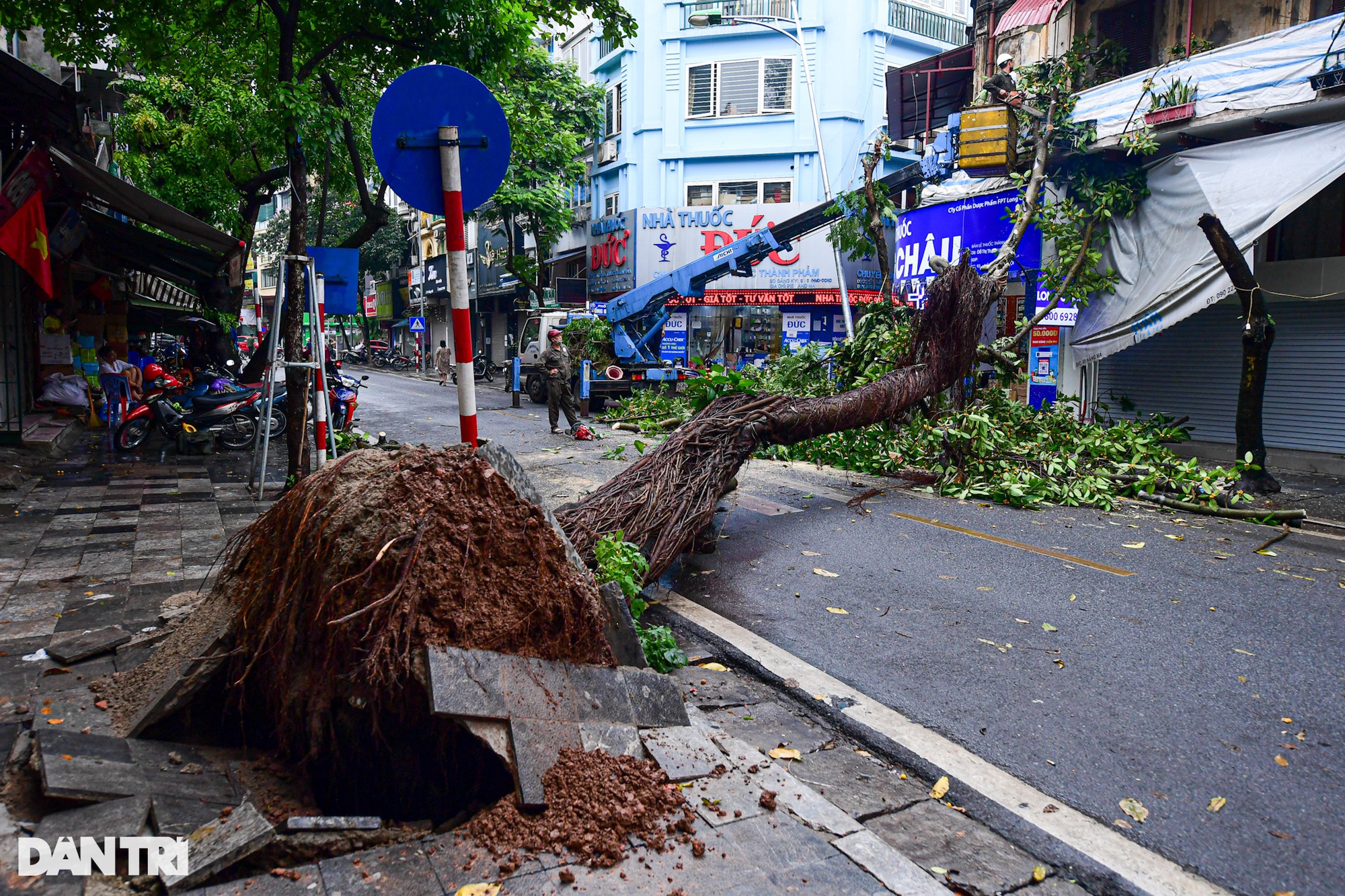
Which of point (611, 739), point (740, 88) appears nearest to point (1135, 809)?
point (611, 739)

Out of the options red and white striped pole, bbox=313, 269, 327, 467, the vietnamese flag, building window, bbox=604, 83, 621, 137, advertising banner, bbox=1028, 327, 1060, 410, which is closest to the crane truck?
advertising banner, bbox=1028, 327, 1060, 410

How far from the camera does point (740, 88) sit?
28781 millimetres

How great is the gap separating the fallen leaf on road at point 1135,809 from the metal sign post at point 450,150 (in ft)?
9.72

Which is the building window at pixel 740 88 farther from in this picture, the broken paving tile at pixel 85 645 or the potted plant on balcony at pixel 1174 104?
the broken paving tile at pixel 85 645

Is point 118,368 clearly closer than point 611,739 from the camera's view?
No

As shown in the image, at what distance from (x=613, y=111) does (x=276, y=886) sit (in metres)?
32.5

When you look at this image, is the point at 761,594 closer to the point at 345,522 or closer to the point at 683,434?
the point at 683,434

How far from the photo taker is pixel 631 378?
20188 millimetres

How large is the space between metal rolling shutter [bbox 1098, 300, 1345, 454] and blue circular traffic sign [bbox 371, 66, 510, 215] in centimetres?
1090

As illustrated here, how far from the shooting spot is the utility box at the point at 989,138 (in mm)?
13875

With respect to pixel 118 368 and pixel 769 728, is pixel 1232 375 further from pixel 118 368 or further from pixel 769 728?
pixel 118 368

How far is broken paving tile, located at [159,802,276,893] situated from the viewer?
2.31m

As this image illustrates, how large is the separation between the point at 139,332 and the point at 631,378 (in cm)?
1749

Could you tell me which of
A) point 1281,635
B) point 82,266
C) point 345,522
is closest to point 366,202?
point 82,266
